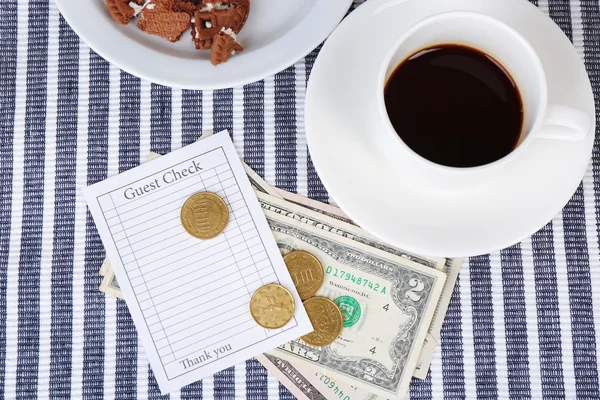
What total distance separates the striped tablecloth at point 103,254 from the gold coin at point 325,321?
8 centimetres

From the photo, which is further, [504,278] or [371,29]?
[504,278]

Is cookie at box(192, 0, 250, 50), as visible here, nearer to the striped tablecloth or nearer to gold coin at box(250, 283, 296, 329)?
the striped tablecloth

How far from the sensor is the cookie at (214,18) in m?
0.66

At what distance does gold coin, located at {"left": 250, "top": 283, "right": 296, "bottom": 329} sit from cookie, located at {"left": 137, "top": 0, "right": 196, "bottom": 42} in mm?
328

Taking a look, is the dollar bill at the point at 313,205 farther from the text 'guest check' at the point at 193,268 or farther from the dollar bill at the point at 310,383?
the dollar bill at the point at 310,383

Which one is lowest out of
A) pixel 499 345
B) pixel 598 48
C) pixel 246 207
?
pixel 499 345

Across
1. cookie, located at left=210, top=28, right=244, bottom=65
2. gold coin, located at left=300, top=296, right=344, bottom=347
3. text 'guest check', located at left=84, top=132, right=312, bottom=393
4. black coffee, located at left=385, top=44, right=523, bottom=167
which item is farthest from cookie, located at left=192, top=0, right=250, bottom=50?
gold coin, located at left=300, top=296, right=344, bottom=347

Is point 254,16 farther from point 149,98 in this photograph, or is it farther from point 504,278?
point 504,278

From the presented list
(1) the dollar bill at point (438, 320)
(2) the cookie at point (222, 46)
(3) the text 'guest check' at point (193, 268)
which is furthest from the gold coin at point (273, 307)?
(2) the cookie at point (222, 46)

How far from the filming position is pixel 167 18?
662 mm

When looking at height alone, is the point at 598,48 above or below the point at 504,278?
above

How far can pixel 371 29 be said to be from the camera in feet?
1.89

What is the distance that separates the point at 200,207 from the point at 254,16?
0.24 m

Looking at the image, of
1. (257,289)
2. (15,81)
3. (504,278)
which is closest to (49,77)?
(15,81)
